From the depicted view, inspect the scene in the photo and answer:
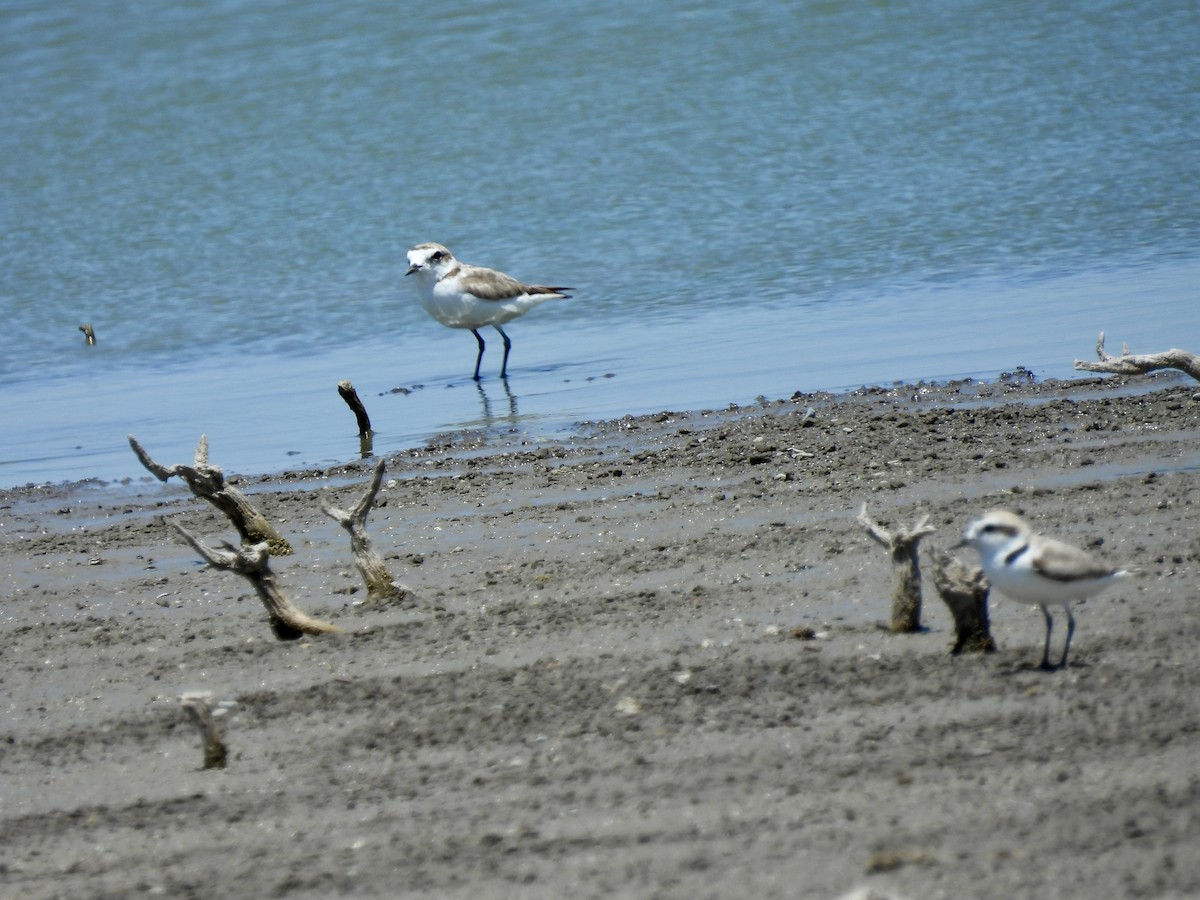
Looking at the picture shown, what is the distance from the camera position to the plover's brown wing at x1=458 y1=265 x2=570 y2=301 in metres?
13.0

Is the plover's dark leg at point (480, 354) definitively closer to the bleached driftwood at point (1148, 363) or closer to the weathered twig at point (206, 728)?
the bleached driftwood at point (1148, 363)

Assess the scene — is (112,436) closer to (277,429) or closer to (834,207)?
(277,429)

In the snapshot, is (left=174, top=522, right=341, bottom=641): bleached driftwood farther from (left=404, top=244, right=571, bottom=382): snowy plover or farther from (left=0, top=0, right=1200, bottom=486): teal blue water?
(left=404, top=244, right=571, bottom=382): snowy plover

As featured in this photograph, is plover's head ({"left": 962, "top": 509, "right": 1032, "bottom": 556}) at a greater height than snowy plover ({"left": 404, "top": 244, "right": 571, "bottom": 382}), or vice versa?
snowy plover ({"left": 404, "top": 244, "right": 571, "bottom": 382})

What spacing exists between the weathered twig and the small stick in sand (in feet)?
16.4

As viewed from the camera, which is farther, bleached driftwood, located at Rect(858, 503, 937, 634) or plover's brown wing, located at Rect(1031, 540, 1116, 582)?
bleached driftwood, located at Rect(858, 503, 937, 634)

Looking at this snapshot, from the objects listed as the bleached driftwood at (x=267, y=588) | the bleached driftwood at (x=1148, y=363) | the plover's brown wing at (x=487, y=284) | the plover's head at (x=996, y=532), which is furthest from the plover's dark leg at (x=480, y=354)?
the plover's head at (x=996, y=532)

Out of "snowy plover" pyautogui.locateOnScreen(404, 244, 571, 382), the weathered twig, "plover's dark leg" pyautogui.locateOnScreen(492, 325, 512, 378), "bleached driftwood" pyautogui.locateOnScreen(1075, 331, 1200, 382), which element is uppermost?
"snowy plover" pyautogui.locateOnScreen(404, 244, 571, 382)

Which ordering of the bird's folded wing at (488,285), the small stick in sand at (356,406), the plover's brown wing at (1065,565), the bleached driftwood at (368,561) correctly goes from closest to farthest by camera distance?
1. the plover's brown wing at (1065,565)
2. the bleached driftwood at (368,561)
3. the small stick in sand at (356,406)
4. the bird's folded wing at (488,285)

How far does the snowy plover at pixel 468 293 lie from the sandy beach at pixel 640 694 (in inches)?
190

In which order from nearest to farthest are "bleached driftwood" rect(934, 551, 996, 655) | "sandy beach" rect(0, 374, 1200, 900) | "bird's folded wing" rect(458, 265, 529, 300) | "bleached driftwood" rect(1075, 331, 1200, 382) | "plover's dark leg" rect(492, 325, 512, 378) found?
"sandy beach" rect(0, 374, 1200, 900)
"bleached driftwood" rect(934, 551, 996, 655)
"bleached driftwood" rect(1075, 331, 1200, 382)
"plover's dark leg" rect(492, 325, 512, 378)
"bird's folded wing" rect(458, 265, 529, 300)

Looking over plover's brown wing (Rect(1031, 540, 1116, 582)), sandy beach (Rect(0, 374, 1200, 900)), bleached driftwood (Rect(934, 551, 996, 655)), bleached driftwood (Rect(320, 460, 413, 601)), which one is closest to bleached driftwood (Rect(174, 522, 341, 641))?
sandy beach (Rect(0, 374, 1200, 900))

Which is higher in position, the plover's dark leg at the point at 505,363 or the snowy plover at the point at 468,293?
the snowy plover at the point at 468,293

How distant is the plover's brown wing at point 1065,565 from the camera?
4543mm
